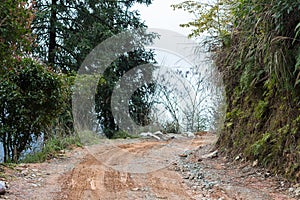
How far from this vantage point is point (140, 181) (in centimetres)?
325

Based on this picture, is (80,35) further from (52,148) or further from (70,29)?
(52,148)

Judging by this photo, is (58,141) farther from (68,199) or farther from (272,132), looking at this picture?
(272,132)

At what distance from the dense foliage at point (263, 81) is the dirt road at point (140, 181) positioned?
29 centimetres

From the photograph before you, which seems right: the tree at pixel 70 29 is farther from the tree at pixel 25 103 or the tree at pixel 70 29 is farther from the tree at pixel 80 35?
the tree at pixel 25 103

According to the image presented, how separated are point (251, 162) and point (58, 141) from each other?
3717 millimetres

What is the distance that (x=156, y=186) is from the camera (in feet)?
9.98

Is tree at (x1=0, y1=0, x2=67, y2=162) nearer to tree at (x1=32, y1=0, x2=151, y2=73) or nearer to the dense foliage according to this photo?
the dense foliage

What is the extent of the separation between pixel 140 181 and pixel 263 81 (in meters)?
1.99

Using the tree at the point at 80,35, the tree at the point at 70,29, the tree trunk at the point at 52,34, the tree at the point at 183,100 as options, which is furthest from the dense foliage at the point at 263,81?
the tree trunk at the point at 52,34

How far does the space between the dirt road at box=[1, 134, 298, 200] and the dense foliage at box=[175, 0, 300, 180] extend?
29 cm

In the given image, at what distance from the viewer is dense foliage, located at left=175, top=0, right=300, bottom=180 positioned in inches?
118

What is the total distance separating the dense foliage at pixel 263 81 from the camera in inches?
118

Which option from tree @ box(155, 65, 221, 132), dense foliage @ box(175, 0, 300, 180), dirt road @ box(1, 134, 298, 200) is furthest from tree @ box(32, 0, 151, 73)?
dirt road @ box(1, 134, 298, 200)

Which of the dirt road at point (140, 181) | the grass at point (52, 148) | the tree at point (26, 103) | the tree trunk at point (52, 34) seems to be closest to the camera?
the dirt road at point (140, 181)
